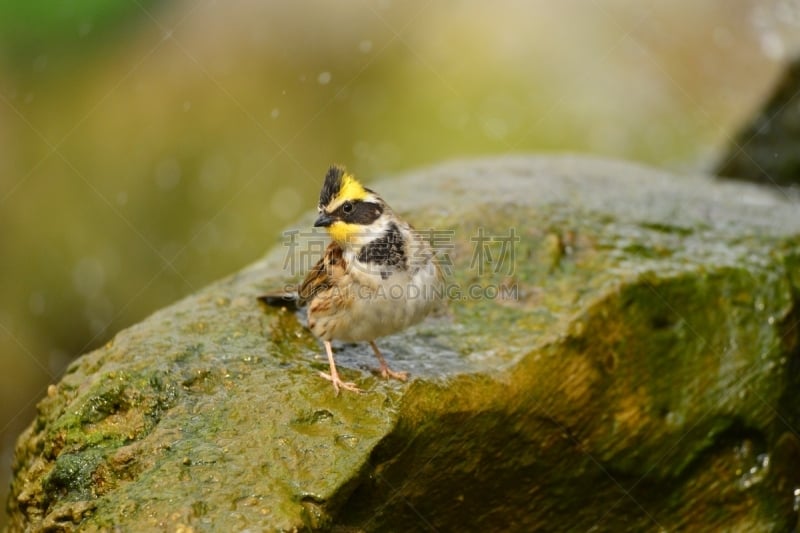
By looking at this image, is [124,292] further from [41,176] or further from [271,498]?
[271,498]

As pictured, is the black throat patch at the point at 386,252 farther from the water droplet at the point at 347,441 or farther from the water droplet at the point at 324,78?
the water droplet at the point at 324,78

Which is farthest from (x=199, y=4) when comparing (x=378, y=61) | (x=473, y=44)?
(x=473, y=44)

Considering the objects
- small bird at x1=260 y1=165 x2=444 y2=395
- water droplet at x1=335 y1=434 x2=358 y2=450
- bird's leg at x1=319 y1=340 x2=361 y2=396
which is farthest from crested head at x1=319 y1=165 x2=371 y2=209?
water droplet at x1=335 y1=434 x2=358 y2=450

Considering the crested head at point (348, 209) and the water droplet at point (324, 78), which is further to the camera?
the water droplet at point (324, 78)

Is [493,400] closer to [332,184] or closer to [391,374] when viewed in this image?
[391,374]

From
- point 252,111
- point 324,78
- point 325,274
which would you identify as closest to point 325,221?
point 325,274

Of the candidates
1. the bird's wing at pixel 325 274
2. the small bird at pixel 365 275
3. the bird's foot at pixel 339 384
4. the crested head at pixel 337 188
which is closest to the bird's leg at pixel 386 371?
the small bird at pixel 365 275
